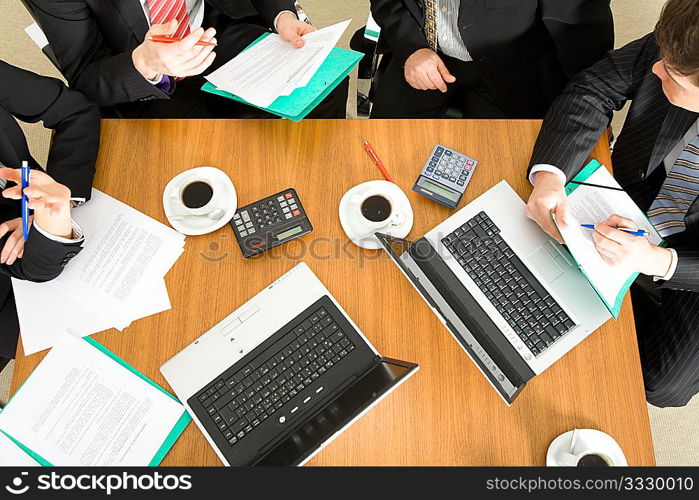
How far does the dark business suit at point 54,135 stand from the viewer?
1.14 m

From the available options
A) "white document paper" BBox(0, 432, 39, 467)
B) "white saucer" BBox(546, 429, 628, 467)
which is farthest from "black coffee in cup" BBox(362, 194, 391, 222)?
"white document paper" BBox(0, 432, 39, 467)

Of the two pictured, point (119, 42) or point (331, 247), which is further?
point (119, 42)

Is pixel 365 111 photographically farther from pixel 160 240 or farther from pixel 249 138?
pixel 160 240

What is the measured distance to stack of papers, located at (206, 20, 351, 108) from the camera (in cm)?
119

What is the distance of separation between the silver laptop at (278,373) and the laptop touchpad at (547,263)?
1.15 ft

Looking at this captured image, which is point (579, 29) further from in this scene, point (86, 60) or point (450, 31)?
point (86, 60)

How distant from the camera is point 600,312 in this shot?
3.49 feet

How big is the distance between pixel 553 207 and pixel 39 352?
1032mm

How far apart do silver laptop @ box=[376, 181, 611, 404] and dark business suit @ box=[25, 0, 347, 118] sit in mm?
590

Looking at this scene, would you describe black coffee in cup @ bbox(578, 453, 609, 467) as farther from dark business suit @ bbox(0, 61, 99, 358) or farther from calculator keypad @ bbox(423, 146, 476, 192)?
dark business suit @ bbox(0, 61, 99, 358)

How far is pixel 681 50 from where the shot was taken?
0.95 m

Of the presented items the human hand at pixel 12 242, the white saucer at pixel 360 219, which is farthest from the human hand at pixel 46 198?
the white saucer at pixel 360 219

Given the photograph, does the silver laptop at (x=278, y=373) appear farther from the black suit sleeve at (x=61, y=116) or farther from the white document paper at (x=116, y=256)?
the black suit sleeve at (x=61, y=116)

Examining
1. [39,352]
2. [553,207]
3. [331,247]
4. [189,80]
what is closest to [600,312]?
[553,207]
